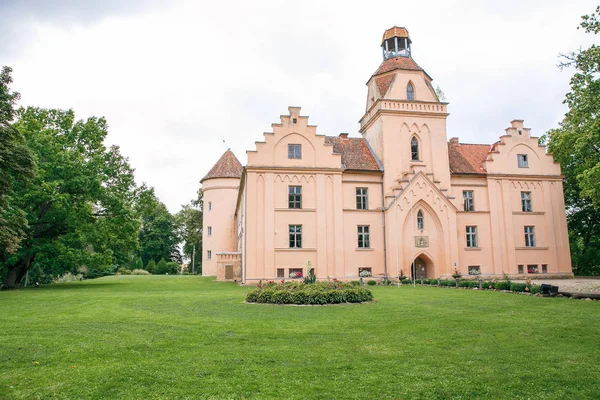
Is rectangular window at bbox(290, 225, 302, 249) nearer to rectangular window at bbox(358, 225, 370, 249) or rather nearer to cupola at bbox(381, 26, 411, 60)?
rectangular window at bbox(358, 225, 370, 249)

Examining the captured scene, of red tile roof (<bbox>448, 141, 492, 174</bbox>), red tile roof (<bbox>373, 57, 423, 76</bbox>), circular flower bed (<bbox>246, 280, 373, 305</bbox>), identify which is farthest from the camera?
red tile roof (<bbox>448, 141, 492, 174</bbox>)

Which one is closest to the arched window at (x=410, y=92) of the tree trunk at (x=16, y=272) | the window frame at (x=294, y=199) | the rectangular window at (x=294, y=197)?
the rectangular window at (x=294, y=197)

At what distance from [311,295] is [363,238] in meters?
17.6

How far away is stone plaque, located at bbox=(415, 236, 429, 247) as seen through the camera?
3406 cm

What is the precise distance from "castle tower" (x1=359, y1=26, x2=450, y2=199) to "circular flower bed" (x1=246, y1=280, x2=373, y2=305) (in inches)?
692

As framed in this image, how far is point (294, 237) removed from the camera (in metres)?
32.7

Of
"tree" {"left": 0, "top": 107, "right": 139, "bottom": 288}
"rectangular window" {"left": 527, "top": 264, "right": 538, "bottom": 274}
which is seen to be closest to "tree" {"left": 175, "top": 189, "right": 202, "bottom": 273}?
"tree" {"left": 0, "top": 107, "right": 139, "bottom": 288}

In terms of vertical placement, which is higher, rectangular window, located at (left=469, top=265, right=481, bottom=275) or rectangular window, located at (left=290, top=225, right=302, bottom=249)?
rectangular window, located at (left=290, top=225, right=302, bottom=249)

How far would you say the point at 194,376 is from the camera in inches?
277

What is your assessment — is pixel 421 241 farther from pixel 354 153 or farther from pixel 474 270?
pixel 354 153

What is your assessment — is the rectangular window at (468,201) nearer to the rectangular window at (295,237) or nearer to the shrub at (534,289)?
the rectangular window at (295,237)

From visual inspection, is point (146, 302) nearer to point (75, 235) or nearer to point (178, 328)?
point (178, 328)

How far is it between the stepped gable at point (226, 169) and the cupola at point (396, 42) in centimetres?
2258

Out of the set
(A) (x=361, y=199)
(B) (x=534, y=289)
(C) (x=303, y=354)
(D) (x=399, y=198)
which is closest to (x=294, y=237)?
(A) (x=361, y=199)
